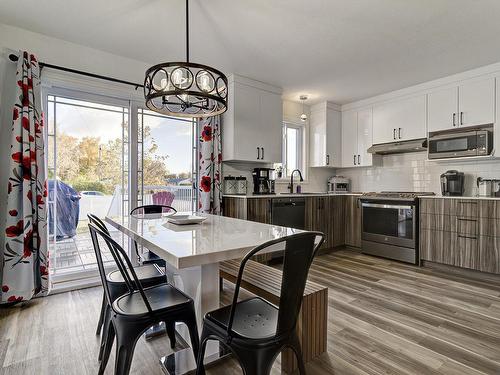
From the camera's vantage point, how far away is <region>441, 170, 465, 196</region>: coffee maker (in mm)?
3713

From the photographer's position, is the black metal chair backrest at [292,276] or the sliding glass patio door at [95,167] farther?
the sliding glass patio door at [95,167]

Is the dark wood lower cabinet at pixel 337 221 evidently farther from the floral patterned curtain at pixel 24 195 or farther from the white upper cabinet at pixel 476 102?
the floral patterned curtain at pixel 24 195

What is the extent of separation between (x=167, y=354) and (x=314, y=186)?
3.84 meters

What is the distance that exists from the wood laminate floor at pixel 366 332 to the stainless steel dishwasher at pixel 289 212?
3.05ft

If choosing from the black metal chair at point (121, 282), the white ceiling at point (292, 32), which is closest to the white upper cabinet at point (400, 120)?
the white ceiling at point (292, 32)

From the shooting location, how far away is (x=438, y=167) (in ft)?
13.3

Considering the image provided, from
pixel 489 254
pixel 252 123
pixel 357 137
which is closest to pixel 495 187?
pixel 489 254

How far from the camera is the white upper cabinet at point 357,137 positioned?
Answer: 4625mm

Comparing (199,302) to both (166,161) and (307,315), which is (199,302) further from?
(166,161)

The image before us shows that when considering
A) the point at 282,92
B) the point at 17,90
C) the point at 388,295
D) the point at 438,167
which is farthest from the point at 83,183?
the point at 438,167

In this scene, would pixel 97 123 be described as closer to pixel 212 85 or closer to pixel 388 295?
pixel 212 85

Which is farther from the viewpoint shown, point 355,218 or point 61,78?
point 355,218

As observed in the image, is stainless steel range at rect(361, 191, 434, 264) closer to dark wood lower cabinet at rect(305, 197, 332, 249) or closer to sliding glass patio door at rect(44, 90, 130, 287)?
dark wood lower cabinet at rect(305, 197, 332, 249)

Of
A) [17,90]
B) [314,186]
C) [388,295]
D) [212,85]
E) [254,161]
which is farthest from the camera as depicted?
[314,186]
